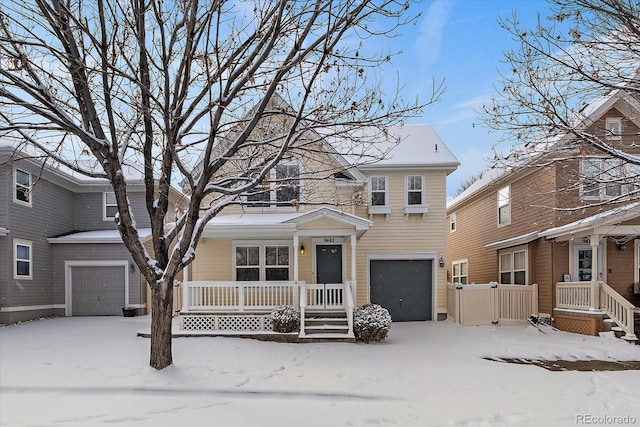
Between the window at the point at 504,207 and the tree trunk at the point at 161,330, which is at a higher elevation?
the window at the point at 504,207

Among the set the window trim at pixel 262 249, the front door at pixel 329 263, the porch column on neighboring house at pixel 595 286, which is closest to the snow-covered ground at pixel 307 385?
the porch column on neighboring house at pixel 595 286

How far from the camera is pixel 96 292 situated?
17.4 m

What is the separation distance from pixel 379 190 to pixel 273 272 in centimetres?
467

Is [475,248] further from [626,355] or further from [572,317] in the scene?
[626,355]

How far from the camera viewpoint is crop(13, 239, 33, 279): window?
1510cm

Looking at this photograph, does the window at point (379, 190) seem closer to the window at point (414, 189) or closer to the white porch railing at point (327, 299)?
the window at point (414, 189)

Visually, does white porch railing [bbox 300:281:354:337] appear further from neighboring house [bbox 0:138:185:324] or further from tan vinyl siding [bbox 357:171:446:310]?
neighboring house [bbox 0:138:185:324]

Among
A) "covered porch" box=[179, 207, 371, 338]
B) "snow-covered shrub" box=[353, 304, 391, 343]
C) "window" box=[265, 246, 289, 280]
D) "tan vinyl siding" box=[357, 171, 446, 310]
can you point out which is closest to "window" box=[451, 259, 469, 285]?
"tan vinyl siding" box=[357, 171, 446, 310]

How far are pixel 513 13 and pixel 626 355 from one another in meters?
7.81

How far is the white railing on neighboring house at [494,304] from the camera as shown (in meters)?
14.3

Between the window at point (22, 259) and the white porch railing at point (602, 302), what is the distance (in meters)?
17.3

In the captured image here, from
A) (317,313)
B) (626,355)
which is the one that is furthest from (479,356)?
(317,313)

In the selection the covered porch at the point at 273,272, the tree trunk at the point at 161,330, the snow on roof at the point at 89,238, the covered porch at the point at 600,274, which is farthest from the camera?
the snow on roof at the point at 89,238

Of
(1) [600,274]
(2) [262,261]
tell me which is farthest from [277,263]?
(1) [600,274]
